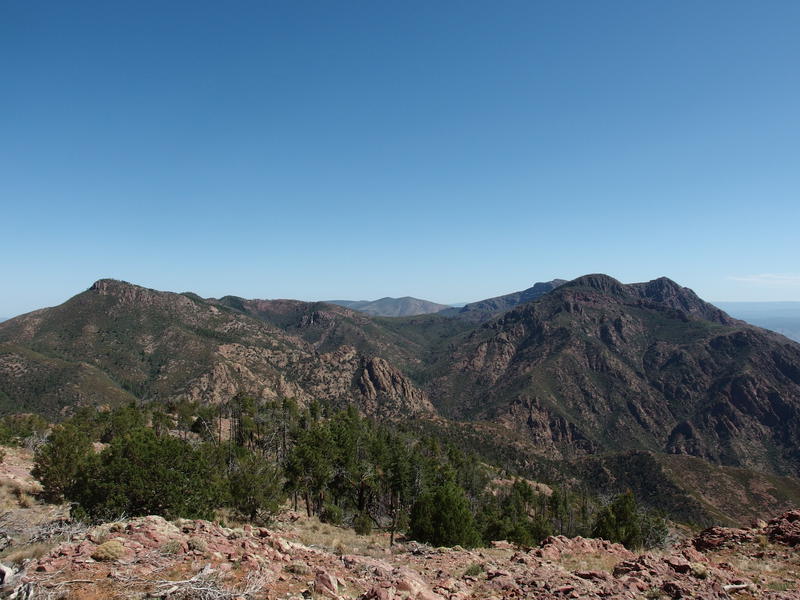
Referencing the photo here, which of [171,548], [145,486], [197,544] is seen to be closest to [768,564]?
[197,544]

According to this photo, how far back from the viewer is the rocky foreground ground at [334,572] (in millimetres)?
9898

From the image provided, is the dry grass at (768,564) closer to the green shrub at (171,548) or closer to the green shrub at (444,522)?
the green shrub at (444,522)

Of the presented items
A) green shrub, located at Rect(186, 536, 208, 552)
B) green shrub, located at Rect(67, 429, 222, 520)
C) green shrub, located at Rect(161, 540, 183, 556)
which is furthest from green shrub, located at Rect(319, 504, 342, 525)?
green shrub, located at Rect(161, 540, 183, 556)

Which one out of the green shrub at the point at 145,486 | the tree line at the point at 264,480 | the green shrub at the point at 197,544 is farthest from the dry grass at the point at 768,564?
the green shrub at the point at 145,486

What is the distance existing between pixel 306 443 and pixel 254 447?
108 feet

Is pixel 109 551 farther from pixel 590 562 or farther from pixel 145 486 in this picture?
pixel 590 562

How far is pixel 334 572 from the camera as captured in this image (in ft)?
42.5

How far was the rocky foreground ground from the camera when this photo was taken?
990 cm

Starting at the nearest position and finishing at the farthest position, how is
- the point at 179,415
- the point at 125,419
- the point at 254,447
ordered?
the point at 125,419 < the point at 254,447 < the point at 179,415

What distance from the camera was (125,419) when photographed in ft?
189

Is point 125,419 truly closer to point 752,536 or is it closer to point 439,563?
point 439,563

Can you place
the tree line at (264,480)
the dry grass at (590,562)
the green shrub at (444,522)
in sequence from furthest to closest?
the green shrub at (444,522)
the tree line at (264,480)
the dry grass at (590,562)

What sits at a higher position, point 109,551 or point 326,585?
point 109,551

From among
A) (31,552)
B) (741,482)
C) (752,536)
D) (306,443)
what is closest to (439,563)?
(31,552)
